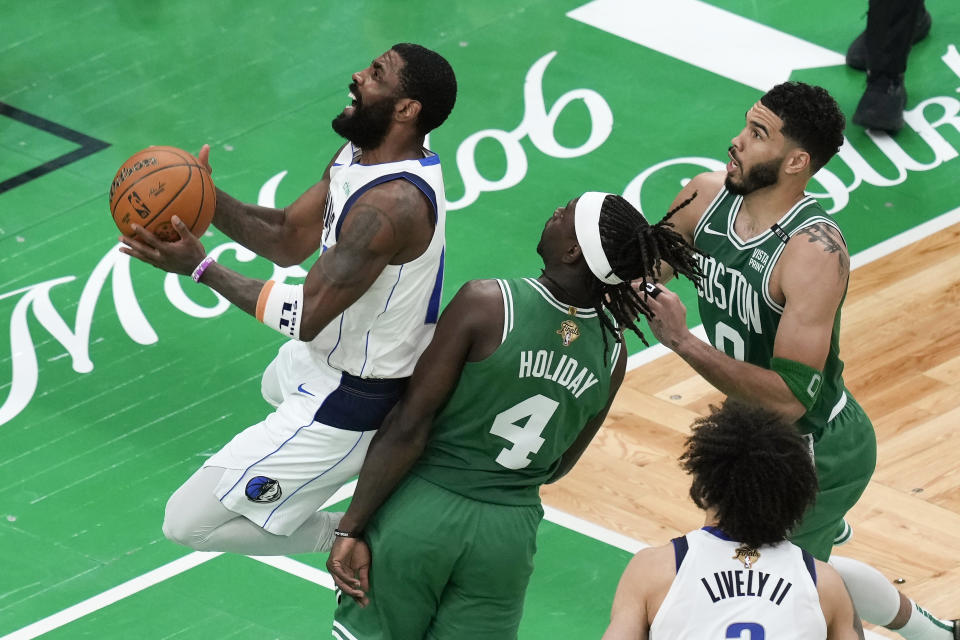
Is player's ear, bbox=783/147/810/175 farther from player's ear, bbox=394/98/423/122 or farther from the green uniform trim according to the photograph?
player's ear, bbox=394/98/423/122

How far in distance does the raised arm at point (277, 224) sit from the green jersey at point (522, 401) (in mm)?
1036

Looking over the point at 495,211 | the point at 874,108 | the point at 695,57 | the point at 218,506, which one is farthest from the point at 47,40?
the point at 218,506

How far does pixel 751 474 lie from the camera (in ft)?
14.7

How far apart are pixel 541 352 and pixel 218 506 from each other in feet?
3.91

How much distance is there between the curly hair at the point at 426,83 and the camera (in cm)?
548

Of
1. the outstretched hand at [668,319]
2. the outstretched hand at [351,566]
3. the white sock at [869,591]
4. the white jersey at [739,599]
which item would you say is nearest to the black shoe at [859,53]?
the white sock at [869,591]

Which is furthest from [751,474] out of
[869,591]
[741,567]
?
[869,591]

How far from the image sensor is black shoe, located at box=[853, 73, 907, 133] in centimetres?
1030

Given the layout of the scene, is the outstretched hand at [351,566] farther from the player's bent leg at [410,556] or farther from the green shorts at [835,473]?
the green shorts at [835,473]

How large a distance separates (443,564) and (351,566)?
30cm

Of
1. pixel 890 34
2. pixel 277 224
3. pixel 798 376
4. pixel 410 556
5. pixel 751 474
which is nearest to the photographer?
pixel 751 474

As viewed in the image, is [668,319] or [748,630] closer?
[748,630]

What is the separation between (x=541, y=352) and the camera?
5105mm

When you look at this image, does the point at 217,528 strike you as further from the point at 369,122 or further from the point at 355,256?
the point at 369,122
